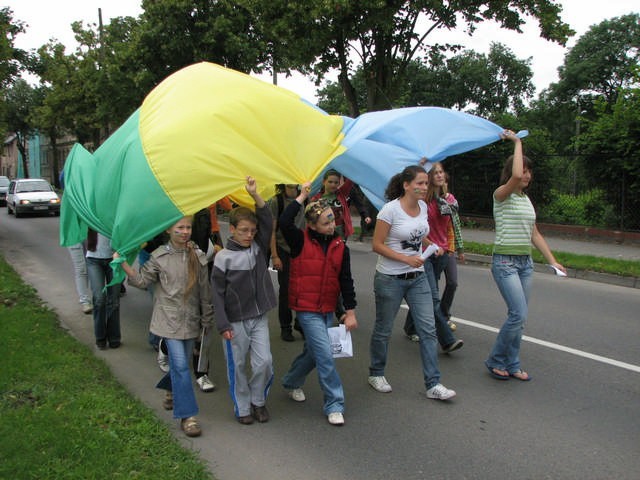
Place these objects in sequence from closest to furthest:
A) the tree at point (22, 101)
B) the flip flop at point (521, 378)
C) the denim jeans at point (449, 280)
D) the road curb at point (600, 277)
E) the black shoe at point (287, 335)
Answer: the flip flop at point (521, 378) → the denim jeans at point (449, 280) → the black shoe at point (287, 335) → the road curb at point (600, 277) → the tree at point (22, 101)

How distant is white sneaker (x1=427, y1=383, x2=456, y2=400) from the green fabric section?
243 cm

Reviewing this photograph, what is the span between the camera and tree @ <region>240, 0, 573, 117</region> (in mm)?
14633

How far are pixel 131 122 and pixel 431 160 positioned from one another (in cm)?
259

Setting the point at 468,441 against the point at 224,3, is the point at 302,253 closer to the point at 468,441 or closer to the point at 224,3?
the point at 468,441

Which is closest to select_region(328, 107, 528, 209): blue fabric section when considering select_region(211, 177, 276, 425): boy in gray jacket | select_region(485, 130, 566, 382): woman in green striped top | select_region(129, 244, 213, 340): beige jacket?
select_region(485, 130, 566, 382): woman in green striped top

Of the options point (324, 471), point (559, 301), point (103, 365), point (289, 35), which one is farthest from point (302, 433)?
point (289, 35)

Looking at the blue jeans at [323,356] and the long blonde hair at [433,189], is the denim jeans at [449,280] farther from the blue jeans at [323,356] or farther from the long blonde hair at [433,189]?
the blue jeans at [323,356]

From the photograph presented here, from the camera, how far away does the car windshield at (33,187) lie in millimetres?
25127

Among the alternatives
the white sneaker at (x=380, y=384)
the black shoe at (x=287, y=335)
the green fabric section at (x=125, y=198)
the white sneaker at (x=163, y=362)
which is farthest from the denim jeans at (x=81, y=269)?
the white sneaker at (x=380, y=384)

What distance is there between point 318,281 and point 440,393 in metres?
1.38

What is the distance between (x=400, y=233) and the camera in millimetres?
4484

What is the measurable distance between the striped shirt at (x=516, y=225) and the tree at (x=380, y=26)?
10.6m

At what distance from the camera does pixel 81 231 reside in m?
5.53

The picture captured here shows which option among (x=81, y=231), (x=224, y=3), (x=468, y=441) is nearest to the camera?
(x=468, y=441)
